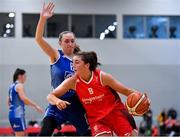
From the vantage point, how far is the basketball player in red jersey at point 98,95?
4.65 m

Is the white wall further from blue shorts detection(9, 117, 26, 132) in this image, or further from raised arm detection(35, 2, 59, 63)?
raised arm detection(35, 2, 59, 63)

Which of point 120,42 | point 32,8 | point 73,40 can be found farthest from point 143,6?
point 73,40

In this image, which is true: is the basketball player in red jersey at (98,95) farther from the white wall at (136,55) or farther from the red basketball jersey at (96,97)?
the white wall at (136,55)

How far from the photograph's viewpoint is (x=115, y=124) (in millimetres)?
4766

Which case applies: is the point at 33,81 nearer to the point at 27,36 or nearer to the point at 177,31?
the point at 27,36

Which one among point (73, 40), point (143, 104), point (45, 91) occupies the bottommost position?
point (45, 91)

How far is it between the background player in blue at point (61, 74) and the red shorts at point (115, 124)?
1.30ft

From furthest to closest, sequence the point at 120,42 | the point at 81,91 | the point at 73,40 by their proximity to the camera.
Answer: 1. the point at 120,42
2. the point at 73,40
3. the point at 81,91

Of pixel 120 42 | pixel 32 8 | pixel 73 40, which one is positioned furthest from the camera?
pixel 120 42

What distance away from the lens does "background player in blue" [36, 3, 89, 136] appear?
197 inches

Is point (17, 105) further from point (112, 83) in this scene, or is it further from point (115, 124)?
point (112, 83)

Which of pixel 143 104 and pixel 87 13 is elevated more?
pixel 87 13

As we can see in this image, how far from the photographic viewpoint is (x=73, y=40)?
197 inches

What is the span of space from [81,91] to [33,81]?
11609mm
